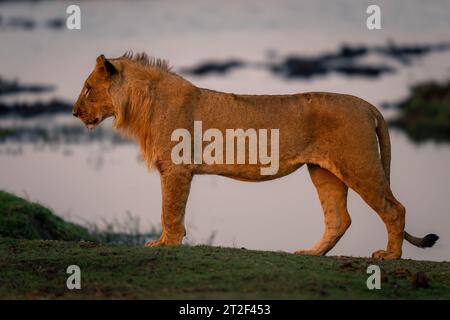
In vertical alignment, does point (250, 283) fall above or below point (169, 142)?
below

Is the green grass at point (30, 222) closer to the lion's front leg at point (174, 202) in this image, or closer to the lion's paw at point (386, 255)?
the lion's front leg at point (174, 202)

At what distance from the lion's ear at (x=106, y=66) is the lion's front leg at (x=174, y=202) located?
39.5 inches

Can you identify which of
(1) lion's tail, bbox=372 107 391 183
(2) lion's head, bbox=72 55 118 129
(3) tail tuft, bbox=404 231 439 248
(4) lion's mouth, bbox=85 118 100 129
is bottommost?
(3) tail tuft, bbox=404 231 439 248

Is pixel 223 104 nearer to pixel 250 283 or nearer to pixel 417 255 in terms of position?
pixel 250 283

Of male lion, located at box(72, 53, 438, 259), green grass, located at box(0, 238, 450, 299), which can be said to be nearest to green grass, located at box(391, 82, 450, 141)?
male lion, located at box(72, 53, 438, 259)

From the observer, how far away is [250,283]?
888 cm

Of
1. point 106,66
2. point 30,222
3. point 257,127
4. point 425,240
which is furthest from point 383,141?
point 30,222

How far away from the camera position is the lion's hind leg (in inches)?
432

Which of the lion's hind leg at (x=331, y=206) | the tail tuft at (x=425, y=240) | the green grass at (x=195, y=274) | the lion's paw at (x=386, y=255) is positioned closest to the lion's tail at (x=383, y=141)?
the lion's hind leg at (x=331, y=206)

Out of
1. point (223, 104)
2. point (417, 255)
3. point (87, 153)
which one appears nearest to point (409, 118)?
point (87, 153)

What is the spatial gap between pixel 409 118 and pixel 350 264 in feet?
53.5

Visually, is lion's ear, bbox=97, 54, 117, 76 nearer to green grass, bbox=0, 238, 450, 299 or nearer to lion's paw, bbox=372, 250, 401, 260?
green grass, bbox=0, 238, 450, 299

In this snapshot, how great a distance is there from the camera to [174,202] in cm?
1055

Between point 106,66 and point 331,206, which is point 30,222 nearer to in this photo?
point 106,66
